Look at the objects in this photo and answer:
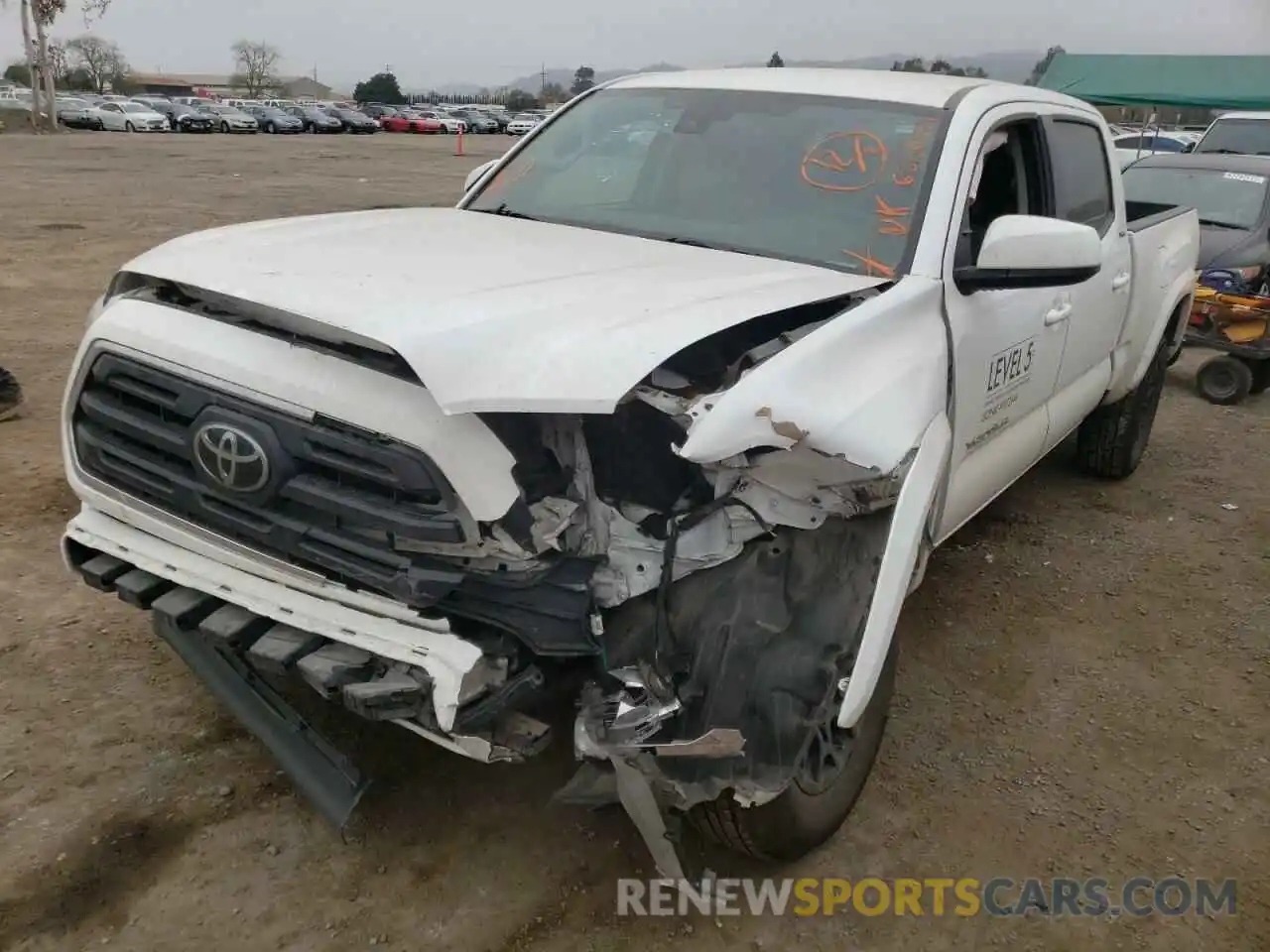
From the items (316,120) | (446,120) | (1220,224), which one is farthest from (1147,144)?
(446,120)

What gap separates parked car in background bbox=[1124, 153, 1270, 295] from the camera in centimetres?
863

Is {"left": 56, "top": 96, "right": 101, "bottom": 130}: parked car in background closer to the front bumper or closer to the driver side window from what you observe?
the driver side window

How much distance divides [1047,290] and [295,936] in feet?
9.83

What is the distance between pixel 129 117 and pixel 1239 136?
36715 millimetres

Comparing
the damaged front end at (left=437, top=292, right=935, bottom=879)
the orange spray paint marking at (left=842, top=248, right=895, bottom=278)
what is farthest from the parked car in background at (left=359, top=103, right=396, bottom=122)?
the damaged front end at (left=437, top=292, right=935, bottom=879)

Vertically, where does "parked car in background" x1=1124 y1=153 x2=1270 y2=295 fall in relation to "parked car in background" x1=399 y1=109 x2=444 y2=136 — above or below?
above

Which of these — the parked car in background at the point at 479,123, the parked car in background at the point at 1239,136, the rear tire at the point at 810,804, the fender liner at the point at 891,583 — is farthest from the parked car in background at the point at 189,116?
the fender liner at the point at 891,583

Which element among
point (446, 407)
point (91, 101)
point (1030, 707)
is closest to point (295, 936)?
point (446, 407)

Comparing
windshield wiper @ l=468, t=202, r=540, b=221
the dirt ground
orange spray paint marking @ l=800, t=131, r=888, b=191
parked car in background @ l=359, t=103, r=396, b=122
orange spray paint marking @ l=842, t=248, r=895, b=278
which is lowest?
the dirt ground

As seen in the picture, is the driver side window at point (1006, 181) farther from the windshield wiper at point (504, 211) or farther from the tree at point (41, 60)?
the tree at point (41, 60)

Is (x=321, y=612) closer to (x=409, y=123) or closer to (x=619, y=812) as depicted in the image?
(x=619, y=812)

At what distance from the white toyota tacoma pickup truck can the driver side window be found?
18.8 inches

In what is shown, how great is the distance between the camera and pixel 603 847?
2.76 m

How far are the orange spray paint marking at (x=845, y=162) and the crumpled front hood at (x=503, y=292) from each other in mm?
431
